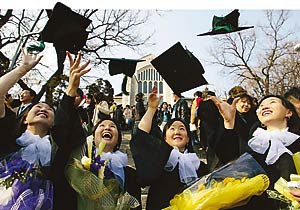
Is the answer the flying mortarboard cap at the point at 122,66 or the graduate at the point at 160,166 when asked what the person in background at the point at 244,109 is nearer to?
the graduate at the point at 160,166

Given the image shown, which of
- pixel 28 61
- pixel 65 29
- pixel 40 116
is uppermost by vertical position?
pixel 65 29

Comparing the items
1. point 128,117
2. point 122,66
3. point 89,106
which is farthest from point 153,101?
point 128,117

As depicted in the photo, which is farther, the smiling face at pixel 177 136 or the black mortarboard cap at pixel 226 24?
the black mortarboard cap at pixel 226 24

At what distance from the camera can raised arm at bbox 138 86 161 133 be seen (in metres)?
2.91

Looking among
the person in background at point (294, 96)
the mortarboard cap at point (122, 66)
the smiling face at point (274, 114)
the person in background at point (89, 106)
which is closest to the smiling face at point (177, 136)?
the smiling face at point (274, 114)

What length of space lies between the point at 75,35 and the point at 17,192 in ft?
5.69

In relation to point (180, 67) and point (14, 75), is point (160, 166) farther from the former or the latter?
point (180, 67)

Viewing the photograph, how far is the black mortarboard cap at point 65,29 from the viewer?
3549 mm

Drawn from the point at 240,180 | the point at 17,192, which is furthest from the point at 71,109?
the point at 240,180

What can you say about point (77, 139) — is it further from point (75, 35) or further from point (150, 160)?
point (75, 35)

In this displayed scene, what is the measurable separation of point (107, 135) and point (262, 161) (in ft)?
3.69

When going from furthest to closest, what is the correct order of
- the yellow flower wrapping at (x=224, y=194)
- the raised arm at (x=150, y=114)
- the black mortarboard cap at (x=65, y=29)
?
the black mortarboard cap at (x=65, y=29), the raised arm at (x=150, y=114), the yellow flower wrapping at (x=224, y=194)

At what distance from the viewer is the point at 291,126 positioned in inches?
113

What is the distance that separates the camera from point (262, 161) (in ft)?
8.86
